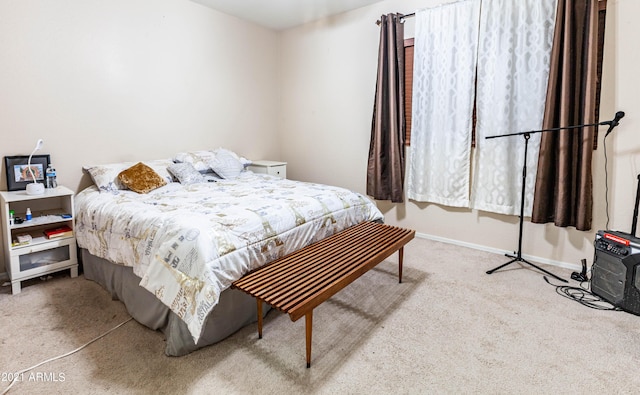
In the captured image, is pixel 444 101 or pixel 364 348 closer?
pixel 364 348

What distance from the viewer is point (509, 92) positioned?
9.80 ft

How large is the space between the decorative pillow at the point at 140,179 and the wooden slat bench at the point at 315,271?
4.85ft

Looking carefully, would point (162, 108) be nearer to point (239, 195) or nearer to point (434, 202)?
point (239, 195)

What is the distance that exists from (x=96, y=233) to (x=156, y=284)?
1004mm

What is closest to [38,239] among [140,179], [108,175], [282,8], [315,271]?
[108,175]

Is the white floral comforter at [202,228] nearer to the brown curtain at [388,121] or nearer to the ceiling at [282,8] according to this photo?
the brown curtain at [388,121]

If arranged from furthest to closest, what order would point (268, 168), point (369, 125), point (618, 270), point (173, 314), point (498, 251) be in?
point (268, 168) → point (369, 125) → point (498, 251) → point (618, 270) → point (173, 314)

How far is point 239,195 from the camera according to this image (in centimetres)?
259

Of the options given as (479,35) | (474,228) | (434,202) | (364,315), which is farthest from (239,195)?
(479,35)

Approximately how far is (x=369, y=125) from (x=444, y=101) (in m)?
0.89

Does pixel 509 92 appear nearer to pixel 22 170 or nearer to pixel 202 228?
pixel 202 228

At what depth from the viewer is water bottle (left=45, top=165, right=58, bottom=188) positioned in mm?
2689

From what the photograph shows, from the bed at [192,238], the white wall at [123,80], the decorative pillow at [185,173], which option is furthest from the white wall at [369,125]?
the decorative pillow at [185,173]

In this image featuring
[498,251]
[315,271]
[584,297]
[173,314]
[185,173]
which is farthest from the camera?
[498,251]
